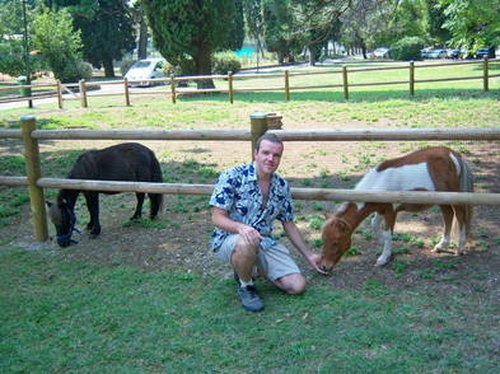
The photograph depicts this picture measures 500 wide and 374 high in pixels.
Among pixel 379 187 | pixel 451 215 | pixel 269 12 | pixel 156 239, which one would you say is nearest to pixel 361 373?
pixel 379 187

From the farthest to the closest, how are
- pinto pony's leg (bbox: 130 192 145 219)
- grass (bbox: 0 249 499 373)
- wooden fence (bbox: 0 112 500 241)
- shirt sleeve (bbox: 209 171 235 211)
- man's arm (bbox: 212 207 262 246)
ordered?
pinto pony's leg (bbox: 130 192 145 219), wooden fence (bbox: 0 112 500 241), shirt sleeve (bbox: 209 171 235 211), man's arm (bbox: 212 207 262 246), grass (bbox: 0 249 499 373)

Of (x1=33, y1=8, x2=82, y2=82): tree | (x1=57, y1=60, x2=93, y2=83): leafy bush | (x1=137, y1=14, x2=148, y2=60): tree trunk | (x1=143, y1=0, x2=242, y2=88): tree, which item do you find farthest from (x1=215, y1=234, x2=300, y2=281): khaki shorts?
(x1=137, y1=14, x2=148, y2=60): tree trunk

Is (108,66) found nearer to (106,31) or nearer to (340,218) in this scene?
(106,31)

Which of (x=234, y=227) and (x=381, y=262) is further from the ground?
(x=234, y=227)

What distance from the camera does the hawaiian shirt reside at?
4121 mm

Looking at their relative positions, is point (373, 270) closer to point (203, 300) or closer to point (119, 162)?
point (203, 300)

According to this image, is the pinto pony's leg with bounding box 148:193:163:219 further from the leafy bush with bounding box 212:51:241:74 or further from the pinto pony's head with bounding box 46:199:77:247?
the leafy bush with bounding box 212:51:241:74

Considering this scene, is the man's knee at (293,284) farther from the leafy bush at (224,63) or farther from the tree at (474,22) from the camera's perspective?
the leafy bush at (224,63)

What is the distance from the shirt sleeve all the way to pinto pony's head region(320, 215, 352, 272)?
0.83 metres

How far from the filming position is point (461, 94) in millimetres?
16297

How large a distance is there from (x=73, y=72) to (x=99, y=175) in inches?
1025

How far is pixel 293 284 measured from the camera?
4.32 metres

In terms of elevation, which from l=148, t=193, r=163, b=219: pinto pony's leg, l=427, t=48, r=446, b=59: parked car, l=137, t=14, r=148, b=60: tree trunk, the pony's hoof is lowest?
the pony's hoof

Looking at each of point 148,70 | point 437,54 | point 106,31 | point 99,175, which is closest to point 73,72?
point 148,70
